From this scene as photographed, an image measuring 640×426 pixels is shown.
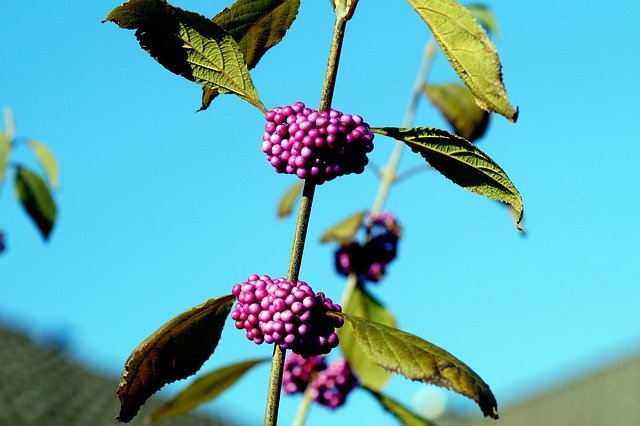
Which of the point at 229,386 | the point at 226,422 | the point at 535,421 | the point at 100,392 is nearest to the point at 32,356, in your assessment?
the point at 100,392

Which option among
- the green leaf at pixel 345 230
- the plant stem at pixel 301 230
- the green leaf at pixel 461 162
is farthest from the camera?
the green leaf at pixel 345 230

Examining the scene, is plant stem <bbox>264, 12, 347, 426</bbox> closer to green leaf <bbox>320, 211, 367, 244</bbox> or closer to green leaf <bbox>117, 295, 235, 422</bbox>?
green leaf <bbox>117, 295, 235, 422</bbox>

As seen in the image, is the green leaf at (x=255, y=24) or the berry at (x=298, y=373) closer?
the green leaf at (x=255, y=24)

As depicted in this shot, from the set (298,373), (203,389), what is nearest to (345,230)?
(298,373)

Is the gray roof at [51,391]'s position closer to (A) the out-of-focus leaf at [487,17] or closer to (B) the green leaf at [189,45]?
(A) the out-of-focus leaf at [487,17]

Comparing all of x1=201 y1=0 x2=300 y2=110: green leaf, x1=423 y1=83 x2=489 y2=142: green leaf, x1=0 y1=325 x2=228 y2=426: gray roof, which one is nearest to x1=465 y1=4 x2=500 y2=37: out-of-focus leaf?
x1=423 y1=83 x2=489 y2=142: green leaf

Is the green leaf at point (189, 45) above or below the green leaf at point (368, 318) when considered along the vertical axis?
above

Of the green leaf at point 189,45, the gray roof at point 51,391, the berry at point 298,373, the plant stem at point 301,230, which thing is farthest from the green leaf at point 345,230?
the gray roof at point 51,391
